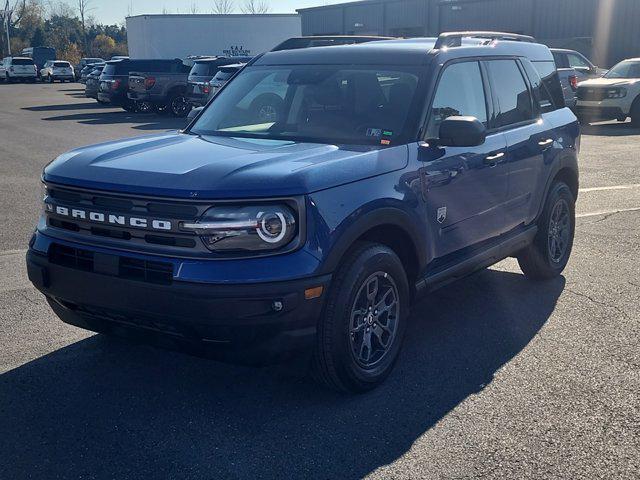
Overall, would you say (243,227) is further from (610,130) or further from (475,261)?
(610,130)

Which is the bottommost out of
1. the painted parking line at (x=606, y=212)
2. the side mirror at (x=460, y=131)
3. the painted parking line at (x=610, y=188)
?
the painted parking line at (x=610, y=188)

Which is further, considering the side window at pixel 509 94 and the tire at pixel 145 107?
the tire at pixel 145 107

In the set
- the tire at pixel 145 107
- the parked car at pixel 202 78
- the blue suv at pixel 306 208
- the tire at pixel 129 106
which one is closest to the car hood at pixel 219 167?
the blue suv at pixel 306 208

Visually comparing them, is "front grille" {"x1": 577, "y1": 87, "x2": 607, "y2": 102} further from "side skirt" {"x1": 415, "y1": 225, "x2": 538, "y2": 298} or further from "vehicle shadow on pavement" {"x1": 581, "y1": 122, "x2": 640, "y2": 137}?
"side skirt" {"x1": 415, "y1": 225, "x2": 538, "y2": 298}

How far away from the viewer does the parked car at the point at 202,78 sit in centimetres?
2292

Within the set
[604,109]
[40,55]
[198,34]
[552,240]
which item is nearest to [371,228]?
[552,240]

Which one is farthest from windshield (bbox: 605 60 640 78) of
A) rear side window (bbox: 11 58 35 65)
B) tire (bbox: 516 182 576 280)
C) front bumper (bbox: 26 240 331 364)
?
rear side window (bbox: 11 58 35 65)

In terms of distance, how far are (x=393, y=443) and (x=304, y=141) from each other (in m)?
1.89

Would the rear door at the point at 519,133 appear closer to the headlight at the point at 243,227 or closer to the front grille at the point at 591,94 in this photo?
the headlight at the point at 243,227

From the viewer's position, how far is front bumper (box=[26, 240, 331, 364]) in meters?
3.62

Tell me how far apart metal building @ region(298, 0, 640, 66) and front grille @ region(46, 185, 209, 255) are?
32.8 meters

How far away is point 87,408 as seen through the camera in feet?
13.4

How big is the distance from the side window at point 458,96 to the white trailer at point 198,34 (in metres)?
37.4

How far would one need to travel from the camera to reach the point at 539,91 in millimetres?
6238
